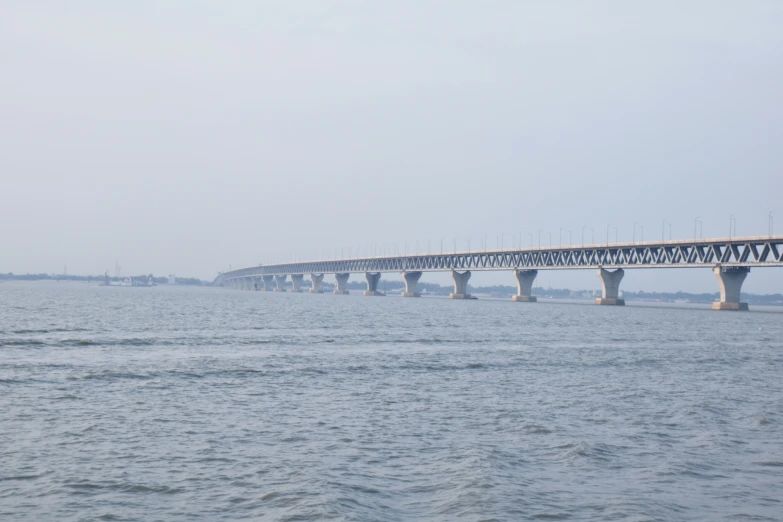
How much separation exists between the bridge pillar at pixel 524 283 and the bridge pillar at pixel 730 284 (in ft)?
166

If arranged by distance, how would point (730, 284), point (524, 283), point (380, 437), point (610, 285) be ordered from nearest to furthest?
point (380, 437), point (730, 284), point (610, 285), point (524, 283)

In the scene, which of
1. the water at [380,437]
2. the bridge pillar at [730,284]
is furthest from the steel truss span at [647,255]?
the water at [380,437]

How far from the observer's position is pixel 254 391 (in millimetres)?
31703

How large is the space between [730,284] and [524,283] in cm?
5769

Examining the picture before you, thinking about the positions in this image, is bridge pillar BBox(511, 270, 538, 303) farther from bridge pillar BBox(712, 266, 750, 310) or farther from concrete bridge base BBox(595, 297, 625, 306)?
bridge pillar BBox(712, 266, 750, 310)

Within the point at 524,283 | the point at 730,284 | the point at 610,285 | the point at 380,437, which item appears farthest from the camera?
the point at 524,283

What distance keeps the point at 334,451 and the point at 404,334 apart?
45.8 m

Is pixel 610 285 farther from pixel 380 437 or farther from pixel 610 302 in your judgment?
pixel 380 437

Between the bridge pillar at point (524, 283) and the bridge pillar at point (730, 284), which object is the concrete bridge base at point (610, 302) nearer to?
the bridge pillar at point (524, 283)

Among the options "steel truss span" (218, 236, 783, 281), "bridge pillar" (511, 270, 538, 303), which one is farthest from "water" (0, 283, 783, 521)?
"bridge pillar" (511, 270, 538, 303)

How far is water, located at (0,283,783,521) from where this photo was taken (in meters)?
16.9

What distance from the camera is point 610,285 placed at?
167875mm

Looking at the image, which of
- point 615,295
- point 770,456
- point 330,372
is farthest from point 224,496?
point 615,295

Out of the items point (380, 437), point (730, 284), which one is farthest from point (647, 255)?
point (380, 437)
